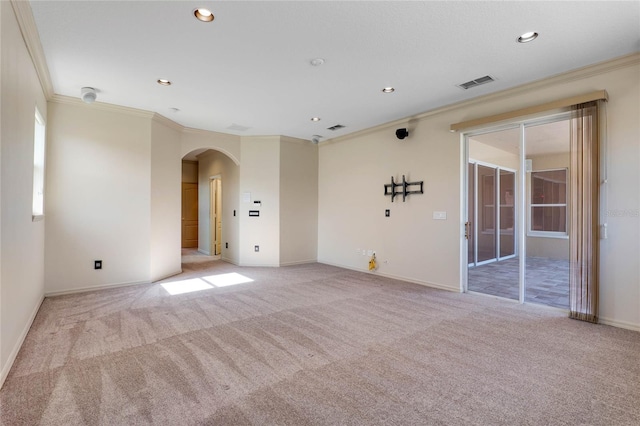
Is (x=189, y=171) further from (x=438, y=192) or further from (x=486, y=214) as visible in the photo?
(x=486, y=214)

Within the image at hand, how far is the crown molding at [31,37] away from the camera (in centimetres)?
237

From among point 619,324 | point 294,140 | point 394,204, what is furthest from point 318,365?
point 294,140

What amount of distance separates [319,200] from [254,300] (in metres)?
3.49

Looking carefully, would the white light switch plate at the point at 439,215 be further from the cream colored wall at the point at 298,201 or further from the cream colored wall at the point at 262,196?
the cream colored wall at the point at 262,196

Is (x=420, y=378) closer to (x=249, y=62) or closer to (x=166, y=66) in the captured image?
(x=249, y=62)

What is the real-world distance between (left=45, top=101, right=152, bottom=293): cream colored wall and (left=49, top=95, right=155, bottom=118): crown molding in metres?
0.02

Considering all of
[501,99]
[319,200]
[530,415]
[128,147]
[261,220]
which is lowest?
[530,415]

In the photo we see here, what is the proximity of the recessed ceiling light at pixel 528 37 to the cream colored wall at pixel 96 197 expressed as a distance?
502 cm

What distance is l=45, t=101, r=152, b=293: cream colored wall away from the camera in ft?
14.1

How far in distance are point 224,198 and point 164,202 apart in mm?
1991

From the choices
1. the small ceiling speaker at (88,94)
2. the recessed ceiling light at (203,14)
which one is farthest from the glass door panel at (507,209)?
the small ceiling speaker at (88,94)

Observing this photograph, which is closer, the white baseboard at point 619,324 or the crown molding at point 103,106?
the white baseboard at point 619,324

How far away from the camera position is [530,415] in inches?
72.4

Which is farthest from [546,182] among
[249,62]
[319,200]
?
[249,62]
